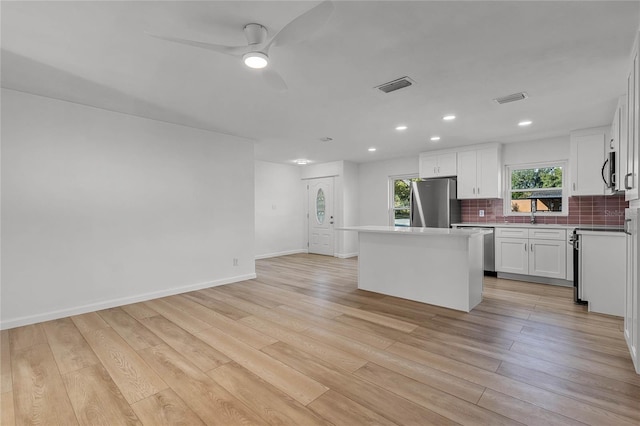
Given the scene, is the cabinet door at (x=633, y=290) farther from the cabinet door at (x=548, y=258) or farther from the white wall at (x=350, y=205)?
the white wall at (x=350, y=205)

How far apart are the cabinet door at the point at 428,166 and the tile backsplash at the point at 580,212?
101 cm

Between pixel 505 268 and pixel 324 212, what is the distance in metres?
4.26

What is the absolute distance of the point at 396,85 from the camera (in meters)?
2.92

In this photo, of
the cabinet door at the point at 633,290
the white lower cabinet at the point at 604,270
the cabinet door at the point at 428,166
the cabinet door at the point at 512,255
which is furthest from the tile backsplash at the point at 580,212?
the cabinet door at the point at 633,290

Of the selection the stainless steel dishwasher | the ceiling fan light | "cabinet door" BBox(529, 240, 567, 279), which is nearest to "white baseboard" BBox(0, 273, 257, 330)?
the ceiling fan light

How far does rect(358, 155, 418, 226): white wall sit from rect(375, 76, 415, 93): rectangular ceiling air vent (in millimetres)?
4099

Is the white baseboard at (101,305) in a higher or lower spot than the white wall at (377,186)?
lower

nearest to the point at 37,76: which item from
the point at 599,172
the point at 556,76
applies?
the point at 556,76

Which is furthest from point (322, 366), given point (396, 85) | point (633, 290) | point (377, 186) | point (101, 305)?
point (377, 186)

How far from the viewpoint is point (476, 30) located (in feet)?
6.72

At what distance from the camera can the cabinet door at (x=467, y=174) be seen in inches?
218

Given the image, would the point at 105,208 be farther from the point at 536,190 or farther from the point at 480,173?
the point at 536,190

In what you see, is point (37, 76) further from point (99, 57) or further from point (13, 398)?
point (13, 398)

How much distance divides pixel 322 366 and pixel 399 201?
564 cm
